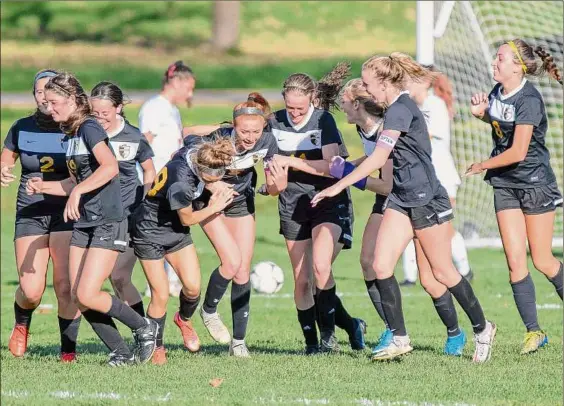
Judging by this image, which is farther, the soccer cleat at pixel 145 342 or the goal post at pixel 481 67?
the goal post at pixel 481 67

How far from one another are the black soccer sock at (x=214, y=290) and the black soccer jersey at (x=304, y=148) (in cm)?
65

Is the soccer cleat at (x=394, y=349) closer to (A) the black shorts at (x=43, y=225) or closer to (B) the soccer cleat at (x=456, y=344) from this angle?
(B) the soccer cleat at (x=456, y=344)

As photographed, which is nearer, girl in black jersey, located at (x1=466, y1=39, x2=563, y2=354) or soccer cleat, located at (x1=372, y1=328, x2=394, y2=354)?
soccer cleat, located at (x1=372, y1=328, x2=394, y2=354)

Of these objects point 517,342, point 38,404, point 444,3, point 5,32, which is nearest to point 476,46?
point 444,3

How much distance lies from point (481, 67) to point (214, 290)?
8.07 meters

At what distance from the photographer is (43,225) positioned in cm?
814

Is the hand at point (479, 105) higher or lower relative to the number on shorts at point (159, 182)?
higher

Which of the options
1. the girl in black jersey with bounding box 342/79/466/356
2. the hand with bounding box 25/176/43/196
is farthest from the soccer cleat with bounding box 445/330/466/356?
the hand with bounding box 25/176/43/196

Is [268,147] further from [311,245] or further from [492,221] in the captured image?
[492,221]

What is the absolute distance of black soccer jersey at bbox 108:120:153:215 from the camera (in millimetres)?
8289

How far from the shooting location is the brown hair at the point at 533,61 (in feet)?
26.3

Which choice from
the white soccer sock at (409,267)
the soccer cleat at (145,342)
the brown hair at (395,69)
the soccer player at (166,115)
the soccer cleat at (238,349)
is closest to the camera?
the brown hair at (395,69)

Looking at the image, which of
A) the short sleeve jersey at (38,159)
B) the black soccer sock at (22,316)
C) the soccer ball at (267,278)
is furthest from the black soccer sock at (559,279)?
the soccer ball at (267,278)

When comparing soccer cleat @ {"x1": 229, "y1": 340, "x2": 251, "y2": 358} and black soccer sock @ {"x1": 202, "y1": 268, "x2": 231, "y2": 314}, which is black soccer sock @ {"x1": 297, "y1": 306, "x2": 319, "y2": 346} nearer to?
soccer cleat @ {"x1": 229, "y1": 340, "x2": 251, "y2": 358}
